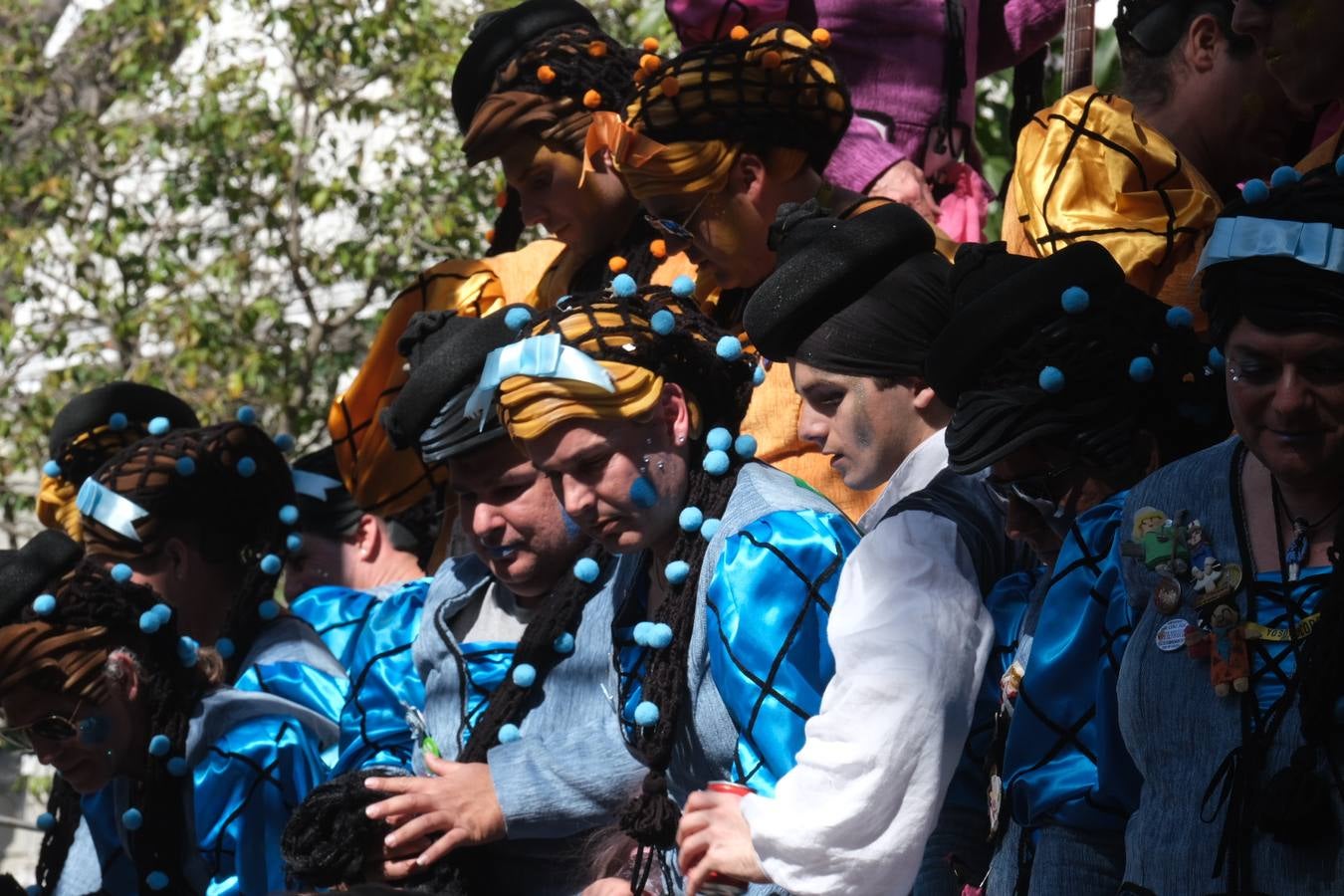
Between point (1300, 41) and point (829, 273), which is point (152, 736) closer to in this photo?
point (829, 273)

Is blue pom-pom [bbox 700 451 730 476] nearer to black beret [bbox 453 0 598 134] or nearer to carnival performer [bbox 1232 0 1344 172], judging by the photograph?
carnival performer [bbox 1232 0 1344 172]

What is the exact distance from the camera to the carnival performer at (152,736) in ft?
15.2

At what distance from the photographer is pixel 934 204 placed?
5.00 metres

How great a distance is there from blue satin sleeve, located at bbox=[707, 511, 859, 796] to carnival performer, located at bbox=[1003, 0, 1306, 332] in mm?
799

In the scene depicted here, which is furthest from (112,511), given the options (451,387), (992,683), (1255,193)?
(1255,193)

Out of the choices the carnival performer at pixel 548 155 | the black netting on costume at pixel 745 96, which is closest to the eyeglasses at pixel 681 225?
the black netting on costume at pixel 745 96

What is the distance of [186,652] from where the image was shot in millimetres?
4832

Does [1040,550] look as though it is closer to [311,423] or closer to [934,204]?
[934,204]

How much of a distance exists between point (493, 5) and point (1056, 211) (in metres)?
4.89

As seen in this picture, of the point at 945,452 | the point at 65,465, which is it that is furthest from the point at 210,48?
the point at 945,452

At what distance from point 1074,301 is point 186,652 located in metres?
→ 2.46

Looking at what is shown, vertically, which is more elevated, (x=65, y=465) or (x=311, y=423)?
(x=311, y=423)

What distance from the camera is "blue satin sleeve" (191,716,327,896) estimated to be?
4625 mm

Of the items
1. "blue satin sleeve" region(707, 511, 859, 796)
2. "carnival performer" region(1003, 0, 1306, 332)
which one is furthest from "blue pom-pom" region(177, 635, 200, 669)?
"carnival performer" region(1003, 0, 1306, 332)
